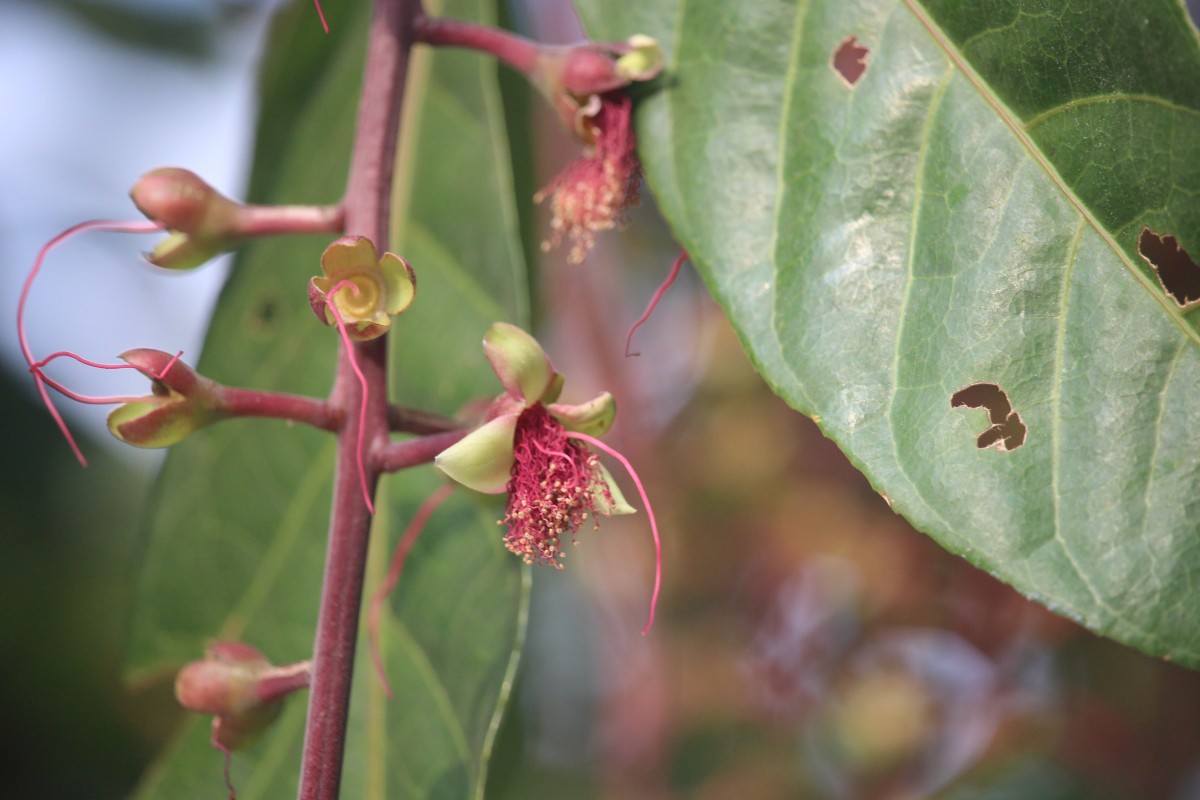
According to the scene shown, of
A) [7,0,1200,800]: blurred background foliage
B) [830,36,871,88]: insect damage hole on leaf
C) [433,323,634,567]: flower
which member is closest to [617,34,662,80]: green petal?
[830,36,871,88]: insect damage hole on leaf

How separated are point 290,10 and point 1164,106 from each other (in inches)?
36.8

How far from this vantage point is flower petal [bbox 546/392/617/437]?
0.62 metres

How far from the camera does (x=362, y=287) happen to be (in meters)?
0.59

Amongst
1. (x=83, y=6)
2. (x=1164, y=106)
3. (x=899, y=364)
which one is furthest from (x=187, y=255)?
(x=83, y=6)

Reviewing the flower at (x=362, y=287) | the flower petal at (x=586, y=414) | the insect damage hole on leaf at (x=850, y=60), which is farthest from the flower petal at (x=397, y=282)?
the insect damage hole on leaf at (x=850, y=60)

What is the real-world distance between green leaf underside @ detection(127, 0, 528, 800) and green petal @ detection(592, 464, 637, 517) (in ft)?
0.80

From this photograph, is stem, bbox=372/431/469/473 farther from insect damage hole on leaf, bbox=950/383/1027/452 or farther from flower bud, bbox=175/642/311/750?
insect damage hole on leaf, bbox=950/383/1027/452

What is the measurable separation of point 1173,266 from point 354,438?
46cm

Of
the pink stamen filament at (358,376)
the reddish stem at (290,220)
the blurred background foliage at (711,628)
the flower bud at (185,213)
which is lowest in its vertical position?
the blurred background foliage at (711,628)

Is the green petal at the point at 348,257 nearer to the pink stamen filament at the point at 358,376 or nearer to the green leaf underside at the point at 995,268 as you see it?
the pink stamen filament at the point at 358,376

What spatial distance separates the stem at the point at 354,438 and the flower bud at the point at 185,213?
0.10 meters

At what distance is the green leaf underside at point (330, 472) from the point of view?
90cm

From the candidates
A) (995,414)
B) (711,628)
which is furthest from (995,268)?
(711,628)

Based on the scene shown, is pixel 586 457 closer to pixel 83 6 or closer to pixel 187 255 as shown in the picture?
pixel 187 255
